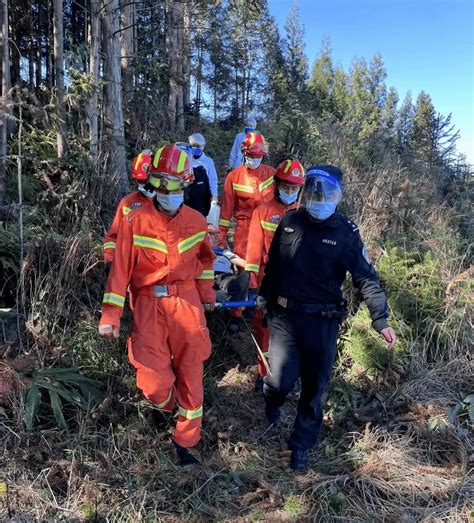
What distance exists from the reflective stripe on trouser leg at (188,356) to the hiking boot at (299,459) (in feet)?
2.37

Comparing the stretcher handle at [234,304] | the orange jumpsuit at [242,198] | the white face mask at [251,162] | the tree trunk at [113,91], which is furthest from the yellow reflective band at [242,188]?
the tree trunk at [113,91]

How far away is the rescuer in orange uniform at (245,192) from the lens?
194 inches

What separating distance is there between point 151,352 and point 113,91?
16.3 ft

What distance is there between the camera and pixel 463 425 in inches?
143

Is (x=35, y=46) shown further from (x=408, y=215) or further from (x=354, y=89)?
(x=354, y=89)

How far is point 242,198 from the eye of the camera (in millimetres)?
4988

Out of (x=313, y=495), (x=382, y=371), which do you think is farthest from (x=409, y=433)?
(x=313, y=495)

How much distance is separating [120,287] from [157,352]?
504 millimetres

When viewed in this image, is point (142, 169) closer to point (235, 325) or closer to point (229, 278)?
point (229, 278)

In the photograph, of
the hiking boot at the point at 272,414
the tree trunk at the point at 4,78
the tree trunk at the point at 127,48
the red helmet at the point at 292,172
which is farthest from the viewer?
the tree trunk at the point at 127,48

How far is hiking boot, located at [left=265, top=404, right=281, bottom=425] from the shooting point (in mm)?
3608

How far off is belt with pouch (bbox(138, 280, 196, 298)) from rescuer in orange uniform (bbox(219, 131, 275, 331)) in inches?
70.8

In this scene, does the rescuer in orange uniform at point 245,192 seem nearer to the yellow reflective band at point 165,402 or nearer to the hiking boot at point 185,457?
the yellow reflective band at point 165,402

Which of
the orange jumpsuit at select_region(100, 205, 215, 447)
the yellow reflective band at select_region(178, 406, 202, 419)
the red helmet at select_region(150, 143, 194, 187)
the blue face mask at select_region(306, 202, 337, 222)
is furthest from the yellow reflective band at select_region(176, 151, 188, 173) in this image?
the yellow reflective band at select_region(178, 406, 202, 419)
